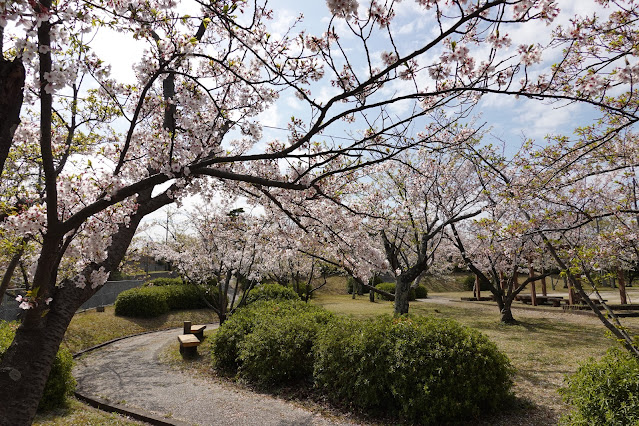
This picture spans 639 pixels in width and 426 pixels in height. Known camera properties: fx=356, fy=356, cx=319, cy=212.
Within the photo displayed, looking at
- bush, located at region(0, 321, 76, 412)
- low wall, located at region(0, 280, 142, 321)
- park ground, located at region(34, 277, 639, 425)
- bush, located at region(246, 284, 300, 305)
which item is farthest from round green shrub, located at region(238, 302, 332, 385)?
low wall, located at region(0, 280, 142, 321)

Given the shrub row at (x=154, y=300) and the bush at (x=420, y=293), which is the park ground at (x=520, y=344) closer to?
the shrub row at (x=154, y=300)

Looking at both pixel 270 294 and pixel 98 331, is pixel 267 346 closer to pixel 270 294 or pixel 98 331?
pixel 270 294

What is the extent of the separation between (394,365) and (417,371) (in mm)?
356

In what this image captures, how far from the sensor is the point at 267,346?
7.30 metres

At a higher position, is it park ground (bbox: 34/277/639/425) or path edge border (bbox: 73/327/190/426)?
park ground (bbox: 34/277/639/425)

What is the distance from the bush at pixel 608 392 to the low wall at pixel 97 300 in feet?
46.7

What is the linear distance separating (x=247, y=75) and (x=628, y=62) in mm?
4904

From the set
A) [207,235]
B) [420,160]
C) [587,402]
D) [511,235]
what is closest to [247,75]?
[511,235]

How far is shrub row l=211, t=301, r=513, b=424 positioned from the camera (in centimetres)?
512

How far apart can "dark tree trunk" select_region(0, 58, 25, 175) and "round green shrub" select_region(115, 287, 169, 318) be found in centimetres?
1469

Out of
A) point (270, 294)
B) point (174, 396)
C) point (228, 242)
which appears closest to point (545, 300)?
point (270, 294)

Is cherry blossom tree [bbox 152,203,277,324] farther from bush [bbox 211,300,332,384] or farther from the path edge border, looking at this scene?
the path edge border

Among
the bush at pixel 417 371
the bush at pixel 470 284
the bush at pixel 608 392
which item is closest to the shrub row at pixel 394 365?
the bush at pixel 417 371

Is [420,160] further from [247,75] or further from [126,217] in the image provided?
[126,217]
